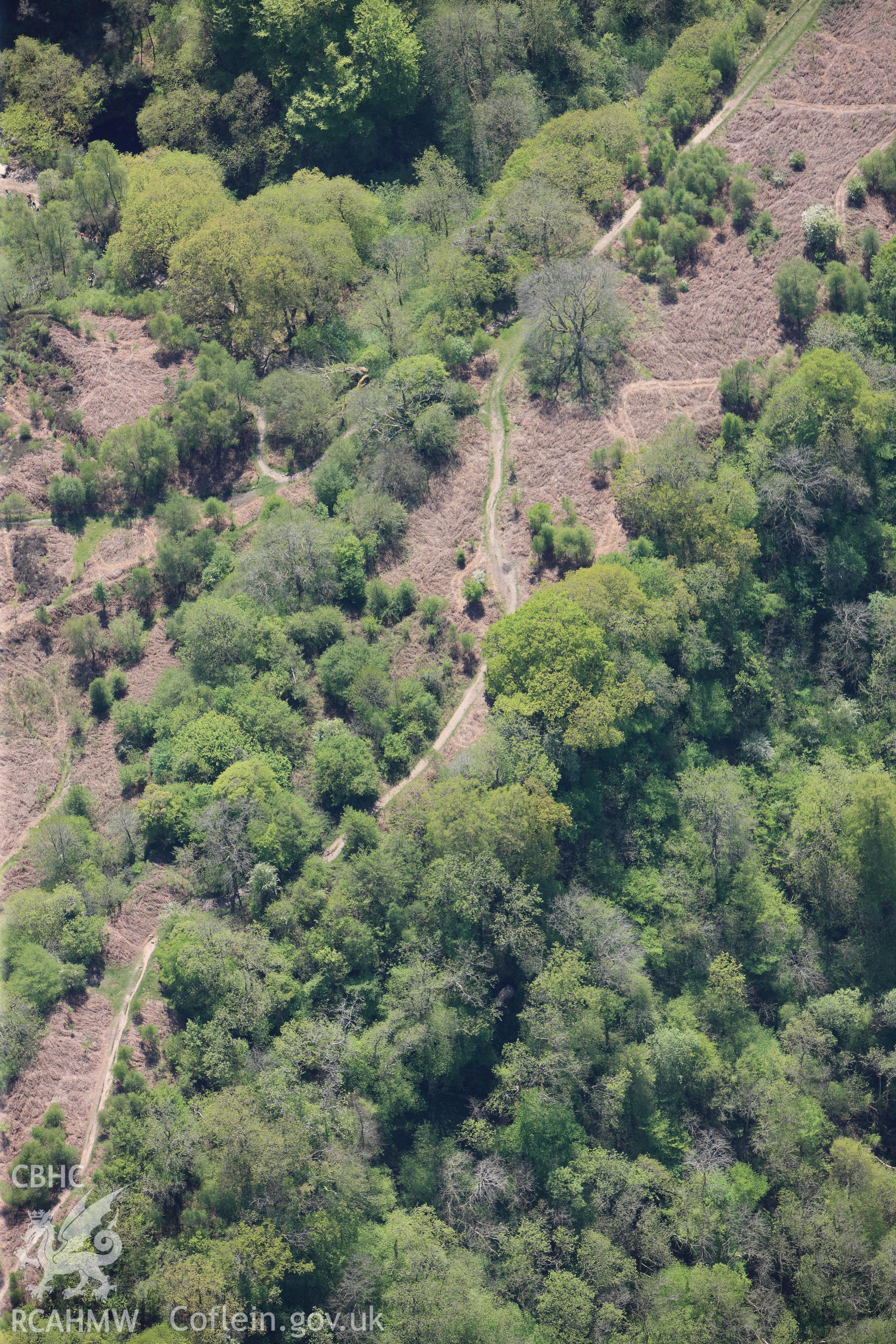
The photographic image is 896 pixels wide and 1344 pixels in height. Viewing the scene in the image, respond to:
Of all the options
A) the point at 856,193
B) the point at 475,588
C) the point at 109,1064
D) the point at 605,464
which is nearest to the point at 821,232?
the point at 856,193

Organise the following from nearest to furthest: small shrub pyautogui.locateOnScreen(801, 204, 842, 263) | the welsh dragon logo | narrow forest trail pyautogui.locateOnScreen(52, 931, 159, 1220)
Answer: the welsh dragon logo, narrow forest trail pyautogui.locateOnScreen(52, 931, 159, 1220), small shrub pyautogui.locateOnScreen(801, 204, 842, 263)

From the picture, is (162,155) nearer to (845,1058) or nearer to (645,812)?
(645,812)

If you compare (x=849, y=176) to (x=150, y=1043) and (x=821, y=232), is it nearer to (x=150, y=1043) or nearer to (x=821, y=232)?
(x=821, y=232)

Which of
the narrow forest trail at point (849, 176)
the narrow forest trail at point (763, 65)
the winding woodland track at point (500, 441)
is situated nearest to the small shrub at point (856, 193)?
the narrow forest trail at point (849, 176)

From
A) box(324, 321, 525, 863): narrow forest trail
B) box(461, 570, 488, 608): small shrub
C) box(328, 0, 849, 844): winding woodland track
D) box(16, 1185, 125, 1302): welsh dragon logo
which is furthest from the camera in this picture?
box(461, 570, 488, 608): small shrub

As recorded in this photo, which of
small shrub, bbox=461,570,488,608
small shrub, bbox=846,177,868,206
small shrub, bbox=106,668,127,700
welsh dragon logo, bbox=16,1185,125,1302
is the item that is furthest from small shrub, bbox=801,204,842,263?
welsh dragon logo, bbox=16,1185,125,1302

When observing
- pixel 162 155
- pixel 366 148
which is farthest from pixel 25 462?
pixel 366 148

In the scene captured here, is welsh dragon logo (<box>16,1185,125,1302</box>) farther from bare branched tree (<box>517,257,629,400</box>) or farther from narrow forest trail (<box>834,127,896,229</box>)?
narrow forest trail (<box>834,127,896,229</box>)
